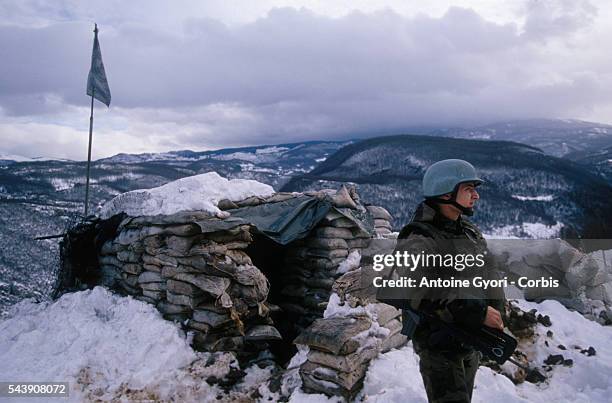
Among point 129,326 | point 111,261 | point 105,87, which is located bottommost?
point 129,326

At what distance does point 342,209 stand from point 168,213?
3.19 metres

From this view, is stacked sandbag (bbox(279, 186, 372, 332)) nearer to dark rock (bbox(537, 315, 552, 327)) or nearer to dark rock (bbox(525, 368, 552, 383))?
dark rock (bbox(525, 368, 552, 383))

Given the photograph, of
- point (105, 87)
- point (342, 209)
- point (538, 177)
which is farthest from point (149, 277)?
point (538, 177)

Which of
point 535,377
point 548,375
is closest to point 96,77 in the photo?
point 535,377

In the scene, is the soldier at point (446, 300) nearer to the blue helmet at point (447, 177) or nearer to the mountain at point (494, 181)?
the blue helmet at point (447, 177)

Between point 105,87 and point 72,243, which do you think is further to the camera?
point 105,87

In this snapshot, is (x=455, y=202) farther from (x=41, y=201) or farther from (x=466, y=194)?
(x=41, y=201)

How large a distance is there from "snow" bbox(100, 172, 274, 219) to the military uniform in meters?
4.43

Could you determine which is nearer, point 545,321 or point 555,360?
point 555,360

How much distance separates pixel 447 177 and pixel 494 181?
9090 centimetres

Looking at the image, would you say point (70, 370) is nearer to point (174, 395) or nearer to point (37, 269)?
point (174, 395)

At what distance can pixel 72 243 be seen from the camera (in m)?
8.11

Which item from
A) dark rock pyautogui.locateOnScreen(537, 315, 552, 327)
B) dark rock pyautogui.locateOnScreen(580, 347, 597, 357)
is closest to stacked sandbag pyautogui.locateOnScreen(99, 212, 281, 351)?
dark rock pyautogui.locateOnScreen(537, 315, 552, 327)

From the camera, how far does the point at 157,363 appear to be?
5633mm
